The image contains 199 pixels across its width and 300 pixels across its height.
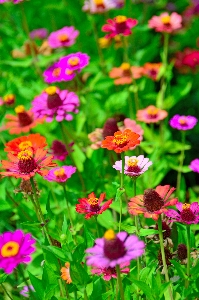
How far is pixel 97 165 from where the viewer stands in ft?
5.70

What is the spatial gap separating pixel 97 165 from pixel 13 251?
0.78 metres

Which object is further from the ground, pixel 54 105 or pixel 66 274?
pixel 54 105

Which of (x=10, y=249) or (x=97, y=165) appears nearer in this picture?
(x=10, y=249)

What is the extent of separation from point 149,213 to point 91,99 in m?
1.23

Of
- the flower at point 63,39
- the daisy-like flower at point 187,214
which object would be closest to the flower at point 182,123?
the daisy-like flower at point 187,214

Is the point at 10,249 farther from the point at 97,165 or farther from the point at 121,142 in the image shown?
the point at 97,165

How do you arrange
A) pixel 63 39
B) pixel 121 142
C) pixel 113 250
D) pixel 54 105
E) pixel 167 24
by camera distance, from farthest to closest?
1. pixel 63 39
2. pixel 167 24
3. pixel 54 105
4. pixel 121 142
5. pixel 113 250

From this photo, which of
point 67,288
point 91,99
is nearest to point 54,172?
point 67,288

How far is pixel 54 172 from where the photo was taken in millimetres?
1324

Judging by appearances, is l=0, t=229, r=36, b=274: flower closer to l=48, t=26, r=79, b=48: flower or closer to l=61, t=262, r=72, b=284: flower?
l=61, t=262, r=72, b=284: flower

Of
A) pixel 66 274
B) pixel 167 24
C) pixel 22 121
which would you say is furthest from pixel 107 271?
pixel 167 24

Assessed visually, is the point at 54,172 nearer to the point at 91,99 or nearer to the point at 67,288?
the point at 67,288

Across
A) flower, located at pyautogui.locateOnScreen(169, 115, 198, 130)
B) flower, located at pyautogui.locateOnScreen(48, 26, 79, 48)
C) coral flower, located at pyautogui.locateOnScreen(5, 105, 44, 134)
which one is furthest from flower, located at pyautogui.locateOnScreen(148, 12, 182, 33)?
coral flower, located at pyautogui.locateOnScreen(5, 105, 44, 134)

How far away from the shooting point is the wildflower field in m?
1.08
